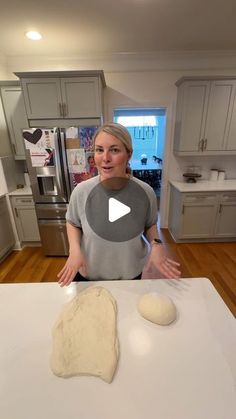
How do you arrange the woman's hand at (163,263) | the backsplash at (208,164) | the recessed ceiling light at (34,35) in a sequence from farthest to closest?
the backsplash at (208,164) → the recessed ceiling light at (34,35) → the woman's hand at (163,263)

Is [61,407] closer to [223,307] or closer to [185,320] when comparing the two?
[185,320]

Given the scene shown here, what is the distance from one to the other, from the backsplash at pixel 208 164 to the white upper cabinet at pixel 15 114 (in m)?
2.26

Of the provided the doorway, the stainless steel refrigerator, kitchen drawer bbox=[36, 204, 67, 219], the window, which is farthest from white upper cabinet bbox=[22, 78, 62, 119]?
the window

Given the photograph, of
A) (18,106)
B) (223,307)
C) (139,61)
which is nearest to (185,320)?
(223,307)

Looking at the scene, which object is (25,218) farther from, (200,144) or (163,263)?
(200,144)

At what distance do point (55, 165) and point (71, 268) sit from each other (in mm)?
1695

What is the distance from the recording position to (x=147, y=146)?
6574mm

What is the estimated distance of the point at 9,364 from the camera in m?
0.57

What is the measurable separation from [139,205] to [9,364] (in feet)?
2.27

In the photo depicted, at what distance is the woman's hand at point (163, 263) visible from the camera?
790 millimetres
